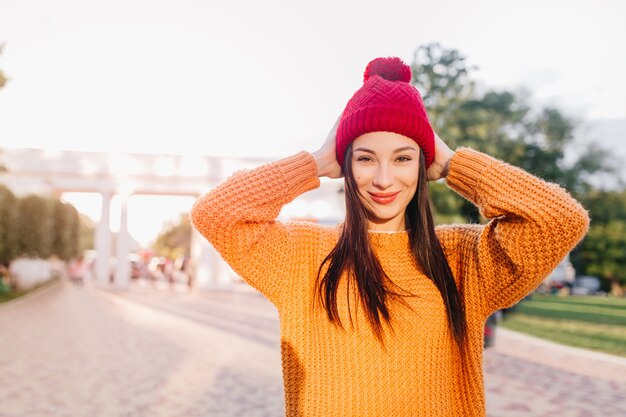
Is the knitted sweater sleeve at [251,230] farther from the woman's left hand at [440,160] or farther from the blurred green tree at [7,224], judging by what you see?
the blurred green tree at [7,224]

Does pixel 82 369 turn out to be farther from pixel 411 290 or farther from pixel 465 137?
pixel 465 137

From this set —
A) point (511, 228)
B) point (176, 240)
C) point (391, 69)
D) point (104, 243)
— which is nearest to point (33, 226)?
point (104, 243)

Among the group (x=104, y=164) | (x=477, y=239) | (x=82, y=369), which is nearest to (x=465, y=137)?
(x=82, y=369)

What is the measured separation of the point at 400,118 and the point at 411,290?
1.48 ft

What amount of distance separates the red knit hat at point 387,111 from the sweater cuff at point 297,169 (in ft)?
0.29

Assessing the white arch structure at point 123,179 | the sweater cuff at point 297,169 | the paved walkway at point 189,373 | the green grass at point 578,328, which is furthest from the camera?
the white arch structure at point 123,179

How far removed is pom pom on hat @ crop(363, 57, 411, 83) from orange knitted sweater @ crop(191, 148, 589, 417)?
28 cm

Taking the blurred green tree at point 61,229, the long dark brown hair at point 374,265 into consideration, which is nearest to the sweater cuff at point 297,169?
the long dark brown hair at point 374,265

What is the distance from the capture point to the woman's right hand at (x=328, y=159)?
1886 mm

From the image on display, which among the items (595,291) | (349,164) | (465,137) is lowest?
(595,291)

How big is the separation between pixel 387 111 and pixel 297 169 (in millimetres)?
315

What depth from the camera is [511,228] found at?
1.69 m

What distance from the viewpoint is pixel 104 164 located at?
29531 millimetres

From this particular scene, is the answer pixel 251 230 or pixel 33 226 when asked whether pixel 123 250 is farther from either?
pixel 251 230
